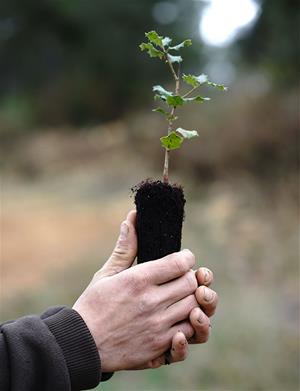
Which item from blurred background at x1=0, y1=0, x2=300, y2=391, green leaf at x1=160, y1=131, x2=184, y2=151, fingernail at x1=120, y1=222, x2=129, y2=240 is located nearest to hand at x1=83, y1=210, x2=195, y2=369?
fingernail at x1=120, y1=222, x2=129, y2=240

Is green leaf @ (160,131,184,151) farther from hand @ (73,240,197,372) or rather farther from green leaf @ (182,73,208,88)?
hand @ (73,240,197,372)

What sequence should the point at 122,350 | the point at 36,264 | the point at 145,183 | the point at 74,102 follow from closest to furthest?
1. the point at 122,350
2. the point at 145,183
3. the point at 36,264
4. the point at 74,102

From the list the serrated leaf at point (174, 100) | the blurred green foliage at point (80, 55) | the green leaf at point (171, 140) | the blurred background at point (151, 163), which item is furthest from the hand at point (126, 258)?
the blurred green foliage at point (80, 55)

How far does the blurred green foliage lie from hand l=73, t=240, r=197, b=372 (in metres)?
14.7

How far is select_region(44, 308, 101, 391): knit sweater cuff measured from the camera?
149 cm

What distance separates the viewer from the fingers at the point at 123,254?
1646 mm

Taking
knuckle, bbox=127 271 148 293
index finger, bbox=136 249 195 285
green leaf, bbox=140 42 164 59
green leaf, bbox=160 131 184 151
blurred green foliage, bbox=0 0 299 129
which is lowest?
knuckle, bbox=127 271 148 293

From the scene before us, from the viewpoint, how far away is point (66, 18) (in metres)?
18.4

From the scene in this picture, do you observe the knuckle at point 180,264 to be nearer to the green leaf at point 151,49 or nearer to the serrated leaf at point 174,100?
the serrated leaf at point 174,100

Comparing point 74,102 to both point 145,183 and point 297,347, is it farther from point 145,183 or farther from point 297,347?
point 145,183

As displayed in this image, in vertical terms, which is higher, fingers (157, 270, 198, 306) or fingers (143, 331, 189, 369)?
fingers (157, 270, 198, 306)

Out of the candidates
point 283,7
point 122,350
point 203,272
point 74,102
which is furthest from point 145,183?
point 74,102

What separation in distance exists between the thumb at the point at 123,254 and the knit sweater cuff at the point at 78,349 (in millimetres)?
167

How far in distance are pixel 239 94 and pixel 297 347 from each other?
26.0 feet
